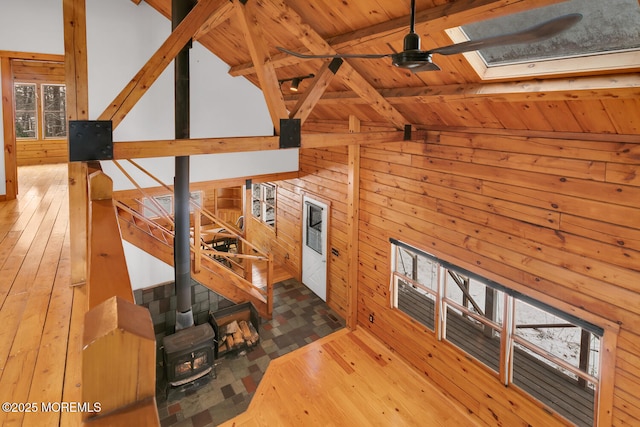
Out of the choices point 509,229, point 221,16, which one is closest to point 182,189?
point 221,16

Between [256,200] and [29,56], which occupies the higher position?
[29,56]

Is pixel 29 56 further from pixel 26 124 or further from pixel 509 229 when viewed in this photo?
pixel 509 229

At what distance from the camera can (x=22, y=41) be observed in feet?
14.6

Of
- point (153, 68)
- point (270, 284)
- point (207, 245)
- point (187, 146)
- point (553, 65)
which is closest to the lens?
point (553, 65)

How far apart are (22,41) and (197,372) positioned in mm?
4578

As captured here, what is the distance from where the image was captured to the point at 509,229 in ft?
11.9

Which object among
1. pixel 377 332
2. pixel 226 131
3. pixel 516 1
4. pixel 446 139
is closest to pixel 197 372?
pixel 377 332

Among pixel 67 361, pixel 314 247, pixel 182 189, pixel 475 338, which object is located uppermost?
pixel 182 189

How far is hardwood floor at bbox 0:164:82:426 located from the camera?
4.99 ft

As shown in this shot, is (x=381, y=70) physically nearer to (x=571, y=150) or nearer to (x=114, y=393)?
(x=571, y=150)

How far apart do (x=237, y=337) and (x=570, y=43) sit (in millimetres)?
5118

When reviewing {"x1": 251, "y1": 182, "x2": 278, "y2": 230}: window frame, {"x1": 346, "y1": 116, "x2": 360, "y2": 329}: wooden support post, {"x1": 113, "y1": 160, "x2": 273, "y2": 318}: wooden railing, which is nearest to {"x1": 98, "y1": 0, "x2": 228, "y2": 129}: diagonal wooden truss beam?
{"x1": 113, "y1": 160, "x2": 273, "y2": 318}: wooden railing

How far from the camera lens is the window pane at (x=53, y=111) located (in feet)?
27.0

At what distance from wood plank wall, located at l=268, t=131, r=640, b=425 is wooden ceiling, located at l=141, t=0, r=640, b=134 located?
258 mm
